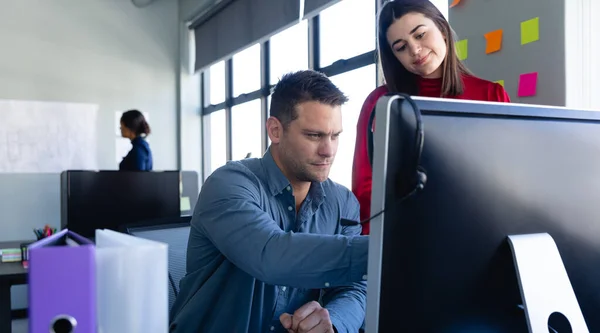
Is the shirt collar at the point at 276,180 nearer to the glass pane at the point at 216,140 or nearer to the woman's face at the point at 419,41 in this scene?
the woman's face at the point at 419,41

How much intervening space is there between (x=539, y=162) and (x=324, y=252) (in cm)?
30

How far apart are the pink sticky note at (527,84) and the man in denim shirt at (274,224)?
564 millimetres

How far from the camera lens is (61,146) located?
443 centimetres

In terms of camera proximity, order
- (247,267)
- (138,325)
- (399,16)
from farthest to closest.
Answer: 1. (399,16)
2. (247,267)
3. (138,325)

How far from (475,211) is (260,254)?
14.0 inches

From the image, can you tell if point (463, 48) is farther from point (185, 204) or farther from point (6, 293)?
point (185, 204)

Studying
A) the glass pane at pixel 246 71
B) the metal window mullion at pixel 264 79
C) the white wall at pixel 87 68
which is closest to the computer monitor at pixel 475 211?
the metal window mullion at pixel 264 79

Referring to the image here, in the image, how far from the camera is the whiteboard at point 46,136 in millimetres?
4258

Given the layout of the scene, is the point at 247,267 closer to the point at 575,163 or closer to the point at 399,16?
the point at 575,163

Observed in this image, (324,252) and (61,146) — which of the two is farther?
(61,146)

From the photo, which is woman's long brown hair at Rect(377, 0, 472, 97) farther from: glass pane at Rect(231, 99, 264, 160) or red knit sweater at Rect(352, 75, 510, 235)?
glass pane at Rect(231, 99, 264, 160)

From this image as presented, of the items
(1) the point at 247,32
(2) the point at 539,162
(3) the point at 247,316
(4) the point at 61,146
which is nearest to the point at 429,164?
(2) the point at 539,162

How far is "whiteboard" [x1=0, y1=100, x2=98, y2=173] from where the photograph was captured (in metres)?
4.26

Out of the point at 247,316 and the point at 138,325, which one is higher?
the point at 138,325
